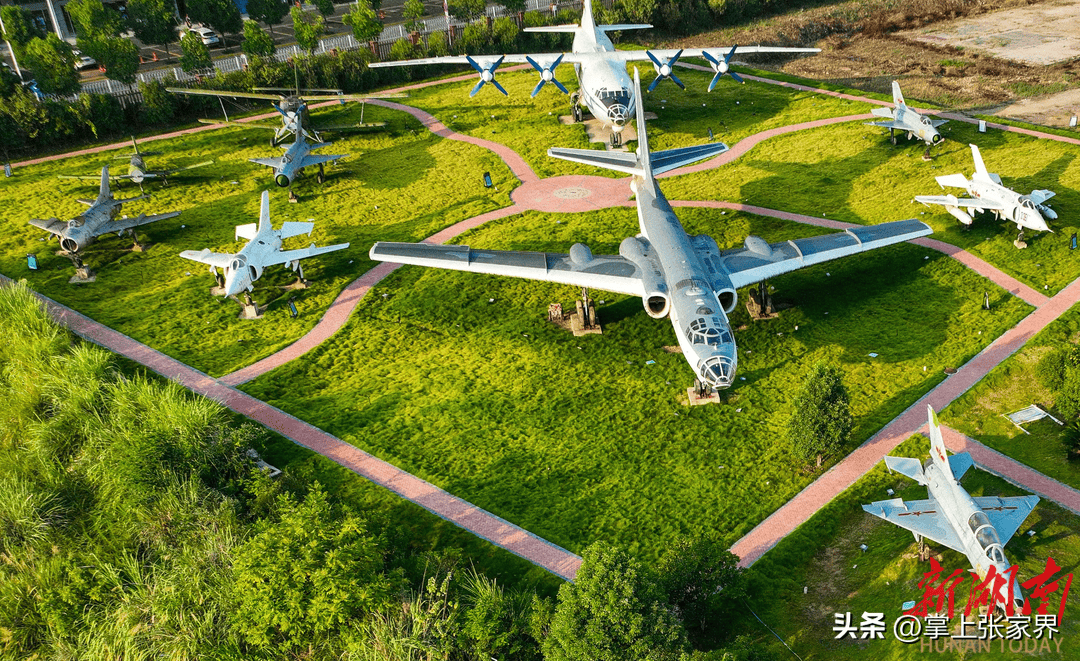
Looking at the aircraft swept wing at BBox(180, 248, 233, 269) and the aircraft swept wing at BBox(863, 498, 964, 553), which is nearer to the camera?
the aircraft swept wing at BBox(863, 498, 964, 553)

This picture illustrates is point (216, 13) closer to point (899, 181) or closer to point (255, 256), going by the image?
point (255, 256)

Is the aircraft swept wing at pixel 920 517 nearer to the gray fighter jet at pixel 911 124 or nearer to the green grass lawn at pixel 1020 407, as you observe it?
the green grass lawn at pixel 1020 407

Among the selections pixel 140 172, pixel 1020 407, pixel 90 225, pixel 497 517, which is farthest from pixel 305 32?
pixel 1020 407

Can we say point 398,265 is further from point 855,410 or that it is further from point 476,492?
point 855,410

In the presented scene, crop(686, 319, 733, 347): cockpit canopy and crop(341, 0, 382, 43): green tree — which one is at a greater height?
crop(341, 0, 382, 43): green tree

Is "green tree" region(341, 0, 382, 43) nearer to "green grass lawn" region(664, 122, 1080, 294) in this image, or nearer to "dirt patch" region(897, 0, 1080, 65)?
"green grass lawn" region(664, 122, 1080, 294)

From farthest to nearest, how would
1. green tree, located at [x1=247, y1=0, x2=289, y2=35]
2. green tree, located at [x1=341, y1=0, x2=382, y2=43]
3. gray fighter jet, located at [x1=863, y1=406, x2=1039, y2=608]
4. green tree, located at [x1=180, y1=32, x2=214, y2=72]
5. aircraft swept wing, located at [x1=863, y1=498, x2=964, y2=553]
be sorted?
1. green tree, located at [x1=247, y1=0, x2=289, y2=35]
2. green tree, located at [x1=341, y1=0, x2=382, y2=43]
3. green tree, located at [x1=180, y1=32, x2=214, y2=72]
4. aircraft swept wing, located at [x1=863, y1=498, x2=964, y2=553]
5. gray fighter jet, located at [x1=863, y1=406, x2=1039, y2=608]

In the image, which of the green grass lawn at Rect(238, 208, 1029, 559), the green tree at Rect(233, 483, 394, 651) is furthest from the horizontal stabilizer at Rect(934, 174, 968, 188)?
the green tree at Rect(233, 483, 394, 651)
